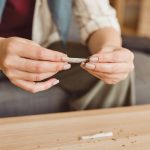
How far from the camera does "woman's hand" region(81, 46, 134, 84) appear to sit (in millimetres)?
627

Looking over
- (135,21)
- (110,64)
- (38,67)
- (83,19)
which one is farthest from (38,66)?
(135,21)

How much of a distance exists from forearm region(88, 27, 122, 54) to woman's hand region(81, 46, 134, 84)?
0.23 ft

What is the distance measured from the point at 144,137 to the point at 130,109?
4.4 inches

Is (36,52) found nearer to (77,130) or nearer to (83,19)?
(77,130)

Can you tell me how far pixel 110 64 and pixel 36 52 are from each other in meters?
0.15

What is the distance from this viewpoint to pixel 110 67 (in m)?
0.66

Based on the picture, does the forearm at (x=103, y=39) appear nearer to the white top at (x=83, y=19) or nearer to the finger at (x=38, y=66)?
the white top at (x=83, y=19)

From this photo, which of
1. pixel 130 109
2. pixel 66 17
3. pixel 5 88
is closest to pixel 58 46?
pixel 66 17

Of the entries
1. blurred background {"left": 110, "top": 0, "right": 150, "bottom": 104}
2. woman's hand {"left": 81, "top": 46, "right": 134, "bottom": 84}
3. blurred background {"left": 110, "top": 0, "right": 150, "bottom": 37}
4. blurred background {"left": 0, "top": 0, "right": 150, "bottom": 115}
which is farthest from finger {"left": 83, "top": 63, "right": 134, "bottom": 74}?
blurred background {"left": 110, "top": 0, "right": 150, "bottom": 37}

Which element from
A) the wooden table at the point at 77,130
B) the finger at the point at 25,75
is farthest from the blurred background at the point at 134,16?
the finger at the point at 25,75

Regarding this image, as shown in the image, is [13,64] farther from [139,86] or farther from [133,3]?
[133,3]

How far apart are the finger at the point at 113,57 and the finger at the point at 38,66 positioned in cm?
6

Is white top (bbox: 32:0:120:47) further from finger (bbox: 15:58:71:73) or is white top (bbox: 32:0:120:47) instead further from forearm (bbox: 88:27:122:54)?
finger (bbox: 15:58:71:73)

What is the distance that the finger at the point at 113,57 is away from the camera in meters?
0.63
